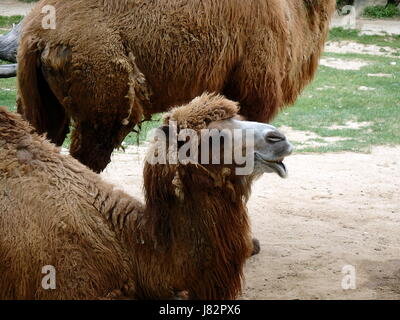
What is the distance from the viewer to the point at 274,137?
3.26m

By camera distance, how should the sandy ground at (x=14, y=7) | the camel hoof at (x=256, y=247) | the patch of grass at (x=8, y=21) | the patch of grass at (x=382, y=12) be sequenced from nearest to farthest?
the camel hoof at (x=256, y=247), the patch of grass at (x=8, y=21), the sandy ground at (x=14, y=7), the patch of grass at (x=382, y=12)

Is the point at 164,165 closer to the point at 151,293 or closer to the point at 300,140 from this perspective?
the point at 151,293

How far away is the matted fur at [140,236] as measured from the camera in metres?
3.25

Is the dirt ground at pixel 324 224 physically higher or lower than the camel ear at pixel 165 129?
lower

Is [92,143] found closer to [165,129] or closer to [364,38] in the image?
[165,129]

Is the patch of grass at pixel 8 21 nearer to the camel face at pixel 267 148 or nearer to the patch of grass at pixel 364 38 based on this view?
the patch of grass at pixel 364 38

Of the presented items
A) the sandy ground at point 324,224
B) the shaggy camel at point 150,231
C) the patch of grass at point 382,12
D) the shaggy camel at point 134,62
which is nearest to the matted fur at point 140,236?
the shaggy camel at point 150,231

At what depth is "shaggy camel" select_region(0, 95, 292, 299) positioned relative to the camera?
10.7ft

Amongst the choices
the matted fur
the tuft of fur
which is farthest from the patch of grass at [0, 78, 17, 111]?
the tuft of fur

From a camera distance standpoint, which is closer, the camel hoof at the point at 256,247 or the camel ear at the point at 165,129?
the camel ear at the point at 165,129

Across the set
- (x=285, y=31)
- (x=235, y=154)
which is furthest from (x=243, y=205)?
(x=285, y=31)

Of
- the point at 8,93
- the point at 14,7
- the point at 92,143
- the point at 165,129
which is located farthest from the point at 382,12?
the point at 165,129

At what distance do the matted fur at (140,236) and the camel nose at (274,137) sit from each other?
200mm

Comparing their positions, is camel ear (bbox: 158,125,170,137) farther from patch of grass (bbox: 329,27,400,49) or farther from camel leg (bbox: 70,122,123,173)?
patch of grass (bbox: 329,27,400,49)
